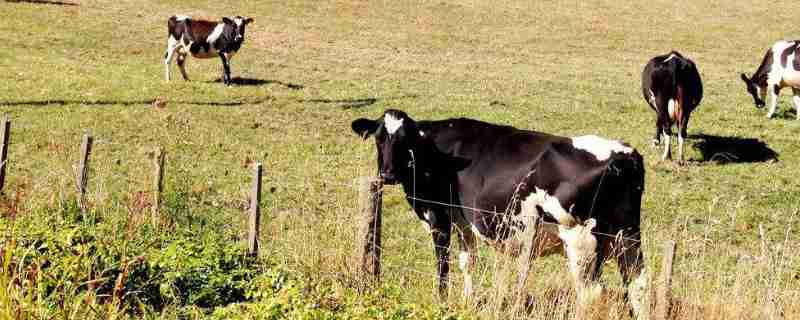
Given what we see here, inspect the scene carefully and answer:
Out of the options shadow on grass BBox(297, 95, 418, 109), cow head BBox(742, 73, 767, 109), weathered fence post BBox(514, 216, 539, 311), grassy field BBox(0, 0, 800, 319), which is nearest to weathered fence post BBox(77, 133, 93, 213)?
grassy field BBox(0, 0, 800, 319)

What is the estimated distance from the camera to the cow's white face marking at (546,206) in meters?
7.92

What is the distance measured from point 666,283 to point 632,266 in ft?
4.25

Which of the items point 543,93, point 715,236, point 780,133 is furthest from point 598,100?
point 715,236

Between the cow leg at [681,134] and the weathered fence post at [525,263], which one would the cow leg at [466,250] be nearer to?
the weathered fence post at [525,263]

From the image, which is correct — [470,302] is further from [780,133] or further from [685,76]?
[780,133]

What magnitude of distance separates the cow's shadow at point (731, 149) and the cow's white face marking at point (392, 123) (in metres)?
8.34

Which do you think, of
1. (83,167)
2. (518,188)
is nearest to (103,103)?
(83,167)

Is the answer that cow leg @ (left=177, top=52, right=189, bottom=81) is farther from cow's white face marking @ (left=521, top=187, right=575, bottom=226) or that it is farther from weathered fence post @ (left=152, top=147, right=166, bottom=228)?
cow's white face marking @ (left=521, top=187, right=575, bottom=226)

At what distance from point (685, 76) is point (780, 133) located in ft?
12.0

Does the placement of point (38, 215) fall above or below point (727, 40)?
below

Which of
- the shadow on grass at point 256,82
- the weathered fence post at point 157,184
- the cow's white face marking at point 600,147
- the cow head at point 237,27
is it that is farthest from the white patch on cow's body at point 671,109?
the cow head at point 237,27

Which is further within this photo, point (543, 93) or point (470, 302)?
point (543, 93)

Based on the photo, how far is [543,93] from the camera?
923 inches

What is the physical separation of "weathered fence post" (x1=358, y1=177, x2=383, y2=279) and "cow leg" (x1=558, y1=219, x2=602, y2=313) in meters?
1.58
